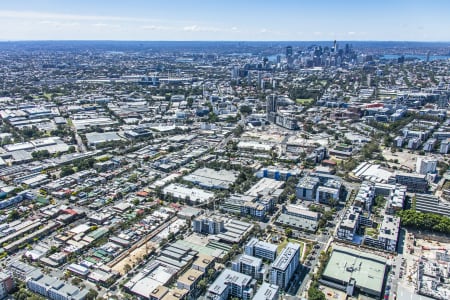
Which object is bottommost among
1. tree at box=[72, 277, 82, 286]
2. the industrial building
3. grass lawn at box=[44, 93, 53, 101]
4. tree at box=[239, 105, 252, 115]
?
tree at box=[72, 277, 82, 286]

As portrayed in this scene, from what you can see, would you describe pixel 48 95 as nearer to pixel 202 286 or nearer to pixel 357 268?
pixel 202 286

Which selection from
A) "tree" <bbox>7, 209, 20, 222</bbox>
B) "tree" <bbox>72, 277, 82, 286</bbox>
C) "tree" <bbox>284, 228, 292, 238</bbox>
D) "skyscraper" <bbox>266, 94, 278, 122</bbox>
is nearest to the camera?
"tree" <bbox>72, 277, 82, 286</bbox>

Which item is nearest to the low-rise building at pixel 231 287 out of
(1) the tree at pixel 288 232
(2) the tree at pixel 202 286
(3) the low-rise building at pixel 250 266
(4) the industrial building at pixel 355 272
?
(2) the tree at pixel 202 286

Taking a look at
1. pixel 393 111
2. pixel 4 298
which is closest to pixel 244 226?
pixel 4 298

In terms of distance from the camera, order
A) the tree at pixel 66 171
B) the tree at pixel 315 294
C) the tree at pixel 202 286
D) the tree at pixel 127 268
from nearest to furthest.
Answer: the tree at pixel 315 294, the tree at pixel 202 286, the tree at pixel 127 268, the tree at pixel 66 171

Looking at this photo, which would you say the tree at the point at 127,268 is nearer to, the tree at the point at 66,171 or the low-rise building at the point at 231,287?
the low-rise building at the point at 231,287

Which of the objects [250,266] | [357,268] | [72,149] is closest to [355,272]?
[357,268]

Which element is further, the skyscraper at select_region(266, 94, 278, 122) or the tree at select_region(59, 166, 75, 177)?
the skyscraper at select_region(266, 94, 278, 122)

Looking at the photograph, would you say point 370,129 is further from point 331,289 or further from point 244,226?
point 331,289

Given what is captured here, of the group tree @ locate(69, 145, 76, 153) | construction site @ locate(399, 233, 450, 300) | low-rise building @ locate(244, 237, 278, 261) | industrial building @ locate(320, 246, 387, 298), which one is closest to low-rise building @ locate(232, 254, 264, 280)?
low-rise building @ locate(244, 237, 278, 261)

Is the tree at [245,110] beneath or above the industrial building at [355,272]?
above

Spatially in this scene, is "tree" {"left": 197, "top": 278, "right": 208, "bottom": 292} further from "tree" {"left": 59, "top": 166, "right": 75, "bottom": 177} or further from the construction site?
"tree" {"left": 59, "top": 166, "right": 75, "bottom": 177}
